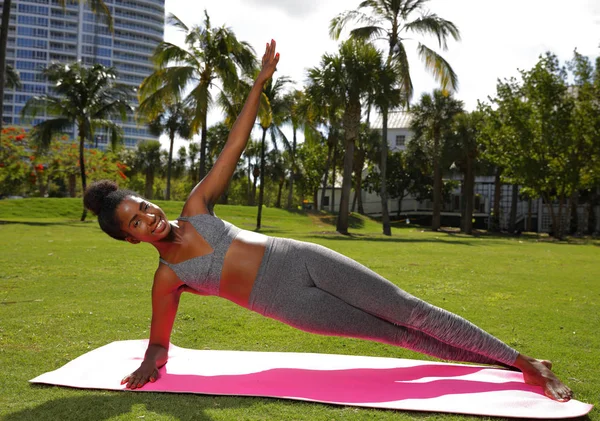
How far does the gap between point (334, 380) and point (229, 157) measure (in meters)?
1.70

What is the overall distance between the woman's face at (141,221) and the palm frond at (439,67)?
901 inches

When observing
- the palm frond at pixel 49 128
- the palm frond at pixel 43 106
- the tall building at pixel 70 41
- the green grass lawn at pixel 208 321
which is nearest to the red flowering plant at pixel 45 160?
the palm frond at pixel 49 128

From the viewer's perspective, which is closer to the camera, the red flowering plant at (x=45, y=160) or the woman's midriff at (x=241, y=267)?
the woman's midriff at (x=241, y=267)

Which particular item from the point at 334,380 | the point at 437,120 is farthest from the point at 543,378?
the point at 437,120

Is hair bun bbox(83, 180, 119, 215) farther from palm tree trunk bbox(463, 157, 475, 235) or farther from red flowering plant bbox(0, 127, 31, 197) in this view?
palm tree trunk bbox(463, 157, 475, 235)

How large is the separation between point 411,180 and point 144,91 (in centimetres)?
3309

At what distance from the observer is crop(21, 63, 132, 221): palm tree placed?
26.3 m

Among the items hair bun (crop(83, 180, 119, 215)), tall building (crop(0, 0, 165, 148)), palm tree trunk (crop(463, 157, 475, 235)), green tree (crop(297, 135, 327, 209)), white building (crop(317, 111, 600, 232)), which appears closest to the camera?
hair bun (crop(83, 180, 119, 215))

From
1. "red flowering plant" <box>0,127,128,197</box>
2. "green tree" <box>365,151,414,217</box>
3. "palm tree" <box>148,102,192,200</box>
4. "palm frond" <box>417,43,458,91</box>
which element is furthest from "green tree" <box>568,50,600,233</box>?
"palm tree" <box>148,102,192,200</box>

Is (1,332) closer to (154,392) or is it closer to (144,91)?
(154,392)

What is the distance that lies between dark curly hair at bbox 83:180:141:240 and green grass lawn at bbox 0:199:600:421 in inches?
40.8

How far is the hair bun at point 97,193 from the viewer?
145 inches

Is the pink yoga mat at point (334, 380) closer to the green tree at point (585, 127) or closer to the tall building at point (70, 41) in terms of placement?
the green tree at point (585, 127)

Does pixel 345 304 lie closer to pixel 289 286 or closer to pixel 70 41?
pixel 289 286
